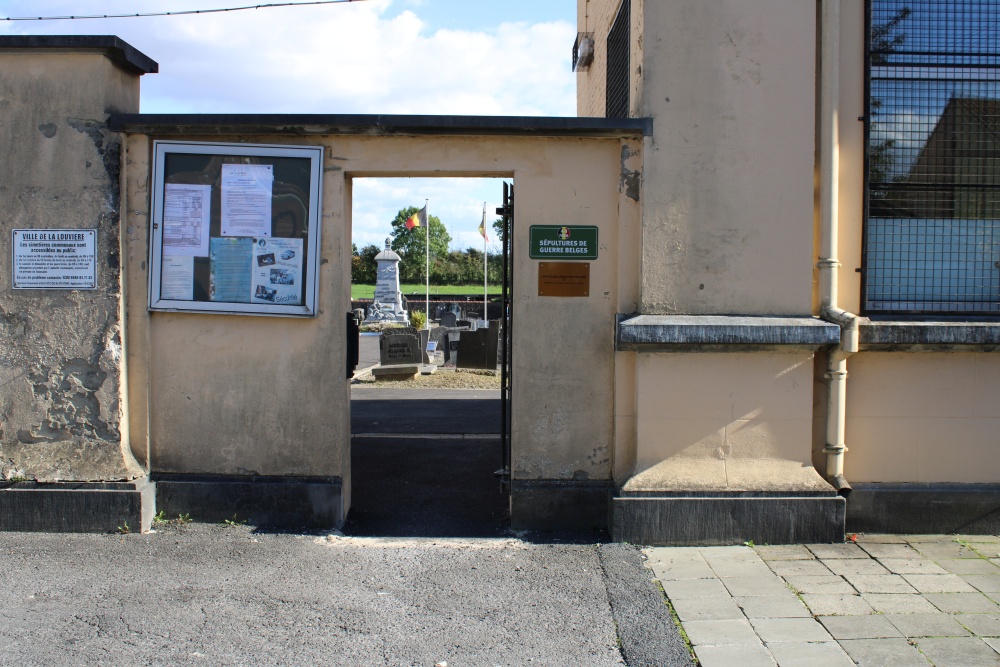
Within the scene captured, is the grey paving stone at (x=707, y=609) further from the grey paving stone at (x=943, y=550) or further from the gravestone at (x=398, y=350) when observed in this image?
the gravestone at (x=398, y=350)

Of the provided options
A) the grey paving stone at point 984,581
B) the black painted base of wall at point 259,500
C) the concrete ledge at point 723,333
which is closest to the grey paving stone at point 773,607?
the grey paving stone at point 984,581

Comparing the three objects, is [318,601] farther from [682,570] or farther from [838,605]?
[838,605]

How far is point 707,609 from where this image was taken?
170 inches

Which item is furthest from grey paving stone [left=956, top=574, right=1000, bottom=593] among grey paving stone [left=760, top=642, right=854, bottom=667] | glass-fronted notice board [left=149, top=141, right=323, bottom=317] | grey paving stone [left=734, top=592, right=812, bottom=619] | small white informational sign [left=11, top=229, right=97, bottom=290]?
small white informational sign [left=11, top=229, right=97, bottom=290]

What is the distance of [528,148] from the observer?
552cm

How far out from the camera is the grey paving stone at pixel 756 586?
4520 mm

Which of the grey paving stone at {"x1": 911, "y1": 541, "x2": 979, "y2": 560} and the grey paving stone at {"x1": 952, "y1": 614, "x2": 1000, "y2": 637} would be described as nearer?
the grey paving stone at {"x1": 952, "y1": 614, "x2": 1000, "y2": 637}

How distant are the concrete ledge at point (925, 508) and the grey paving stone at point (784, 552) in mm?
541

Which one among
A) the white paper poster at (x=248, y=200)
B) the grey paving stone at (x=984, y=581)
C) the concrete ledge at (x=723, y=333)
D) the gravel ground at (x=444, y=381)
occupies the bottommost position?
the grey paving stone at (x=984, y=581)

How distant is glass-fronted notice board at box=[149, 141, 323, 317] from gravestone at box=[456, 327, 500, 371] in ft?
38.6

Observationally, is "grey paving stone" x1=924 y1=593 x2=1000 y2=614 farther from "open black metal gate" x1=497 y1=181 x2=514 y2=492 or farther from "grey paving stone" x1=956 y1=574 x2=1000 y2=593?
"open black metal gate" x1=497 y1=181 x2=514 y2=492

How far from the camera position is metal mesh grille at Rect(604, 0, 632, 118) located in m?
6.61

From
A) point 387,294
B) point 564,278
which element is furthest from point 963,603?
point 387,294

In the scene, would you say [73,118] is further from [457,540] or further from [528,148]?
[457,540]
